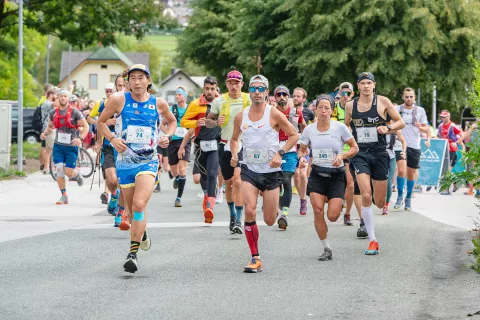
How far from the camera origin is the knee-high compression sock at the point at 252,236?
9.90m

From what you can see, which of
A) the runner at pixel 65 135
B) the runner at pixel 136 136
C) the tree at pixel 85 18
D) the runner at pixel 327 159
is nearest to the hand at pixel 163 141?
the runner at pixel 136 136

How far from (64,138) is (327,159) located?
276 inches

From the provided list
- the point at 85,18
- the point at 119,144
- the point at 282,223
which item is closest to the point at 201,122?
the point at 282,223

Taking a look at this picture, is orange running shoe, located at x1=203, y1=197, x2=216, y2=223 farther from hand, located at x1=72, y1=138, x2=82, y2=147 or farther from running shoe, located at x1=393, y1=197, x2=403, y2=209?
running shoe, located at x1=393, y1=197, x2=403, y2=209

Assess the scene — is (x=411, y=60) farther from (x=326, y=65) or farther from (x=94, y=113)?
(x=94, y=113)

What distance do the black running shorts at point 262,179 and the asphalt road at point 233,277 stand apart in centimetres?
Result: 77

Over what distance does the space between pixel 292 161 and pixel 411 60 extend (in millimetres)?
19197

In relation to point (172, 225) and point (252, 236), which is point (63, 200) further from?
point (252, 236)

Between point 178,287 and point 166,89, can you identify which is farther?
point 166,89


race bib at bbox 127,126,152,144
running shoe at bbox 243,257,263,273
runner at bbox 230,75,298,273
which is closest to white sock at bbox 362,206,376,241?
runner at bbox 230,75,298,273

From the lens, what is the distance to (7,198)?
18.6 m

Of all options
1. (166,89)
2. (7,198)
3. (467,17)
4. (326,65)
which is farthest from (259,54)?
(166,89)

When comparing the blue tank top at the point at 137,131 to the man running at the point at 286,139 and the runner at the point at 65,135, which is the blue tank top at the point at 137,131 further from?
the runner at the point at 65,135

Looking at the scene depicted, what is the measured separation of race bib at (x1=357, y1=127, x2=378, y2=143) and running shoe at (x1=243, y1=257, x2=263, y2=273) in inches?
105
